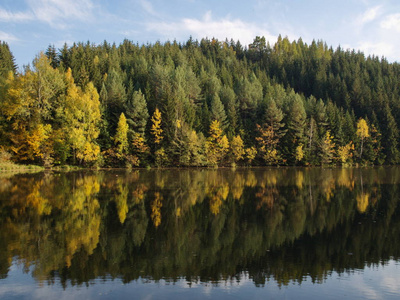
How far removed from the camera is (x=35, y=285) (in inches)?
342

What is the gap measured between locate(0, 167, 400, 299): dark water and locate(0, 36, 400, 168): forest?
3626 cm

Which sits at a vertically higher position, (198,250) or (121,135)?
(121,135)

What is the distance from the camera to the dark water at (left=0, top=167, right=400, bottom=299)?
8.67m

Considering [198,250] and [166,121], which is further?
[166,121]

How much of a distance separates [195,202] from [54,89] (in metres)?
44.1

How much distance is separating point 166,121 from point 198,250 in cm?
5918

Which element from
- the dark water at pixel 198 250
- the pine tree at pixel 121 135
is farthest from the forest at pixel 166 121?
the dark water at pixel 198 250

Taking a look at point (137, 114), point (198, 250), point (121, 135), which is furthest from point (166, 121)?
point (198, 250)

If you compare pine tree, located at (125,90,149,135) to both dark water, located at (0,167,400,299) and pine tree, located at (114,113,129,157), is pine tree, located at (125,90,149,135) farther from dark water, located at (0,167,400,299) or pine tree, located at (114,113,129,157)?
dark water, located at (0,167,400,299)

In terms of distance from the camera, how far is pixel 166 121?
69.6 metres

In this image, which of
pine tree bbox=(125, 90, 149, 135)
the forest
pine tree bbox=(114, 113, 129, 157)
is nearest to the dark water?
the forest

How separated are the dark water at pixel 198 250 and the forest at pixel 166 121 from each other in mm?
36260

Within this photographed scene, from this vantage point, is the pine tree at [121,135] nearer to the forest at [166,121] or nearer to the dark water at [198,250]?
the forest at [166,121]

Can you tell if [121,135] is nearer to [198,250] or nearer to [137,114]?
[137,114]
